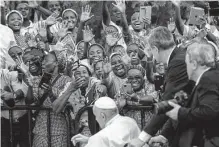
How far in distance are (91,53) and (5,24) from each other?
1.25m

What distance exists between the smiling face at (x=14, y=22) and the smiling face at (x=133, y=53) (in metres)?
1.52

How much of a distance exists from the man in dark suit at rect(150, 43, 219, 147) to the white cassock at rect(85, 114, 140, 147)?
2.79 ft

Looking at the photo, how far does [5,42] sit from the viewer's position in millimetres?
7469

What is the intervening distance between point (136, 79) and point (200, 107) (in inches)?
105

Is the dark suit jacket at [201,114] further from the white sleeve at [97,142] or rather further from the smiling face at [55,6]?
the smiling face at [55,6]

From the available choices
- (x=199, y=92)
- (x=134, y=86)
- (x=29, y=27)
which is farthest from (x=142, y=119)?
(x=29, y=27)

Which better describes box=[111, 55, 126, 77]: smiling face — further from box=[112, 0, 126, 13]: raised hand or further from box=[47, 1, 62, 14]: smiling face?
box=[47, 1, 62, 14]: smiling face

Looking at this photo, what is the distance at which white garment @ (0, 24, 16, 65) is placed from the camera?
727cm

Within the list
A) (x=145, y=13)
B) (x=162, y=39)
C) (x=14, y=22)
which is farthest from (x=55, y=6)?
(x=162, y=39)

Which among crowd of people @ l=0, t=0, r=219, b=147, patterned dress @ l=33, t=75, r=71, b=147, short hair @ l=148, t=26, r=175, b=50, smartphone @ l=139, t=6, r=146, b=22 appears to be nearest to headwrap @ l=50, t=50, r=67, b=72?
crowd of people @ l=0, t=0, r=219, b=147

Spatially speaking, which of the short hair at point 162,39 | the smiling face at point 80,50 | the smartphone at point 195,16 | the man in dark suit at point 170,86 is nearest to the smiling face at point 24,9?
the smiling face at point 80,50

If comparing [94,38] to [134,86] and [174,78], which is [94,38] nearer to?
[134,86]

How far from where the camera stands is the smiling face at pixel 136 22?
24.6 ft

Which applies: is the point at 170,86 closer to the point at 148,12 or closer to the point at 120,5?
the point at 148,12
